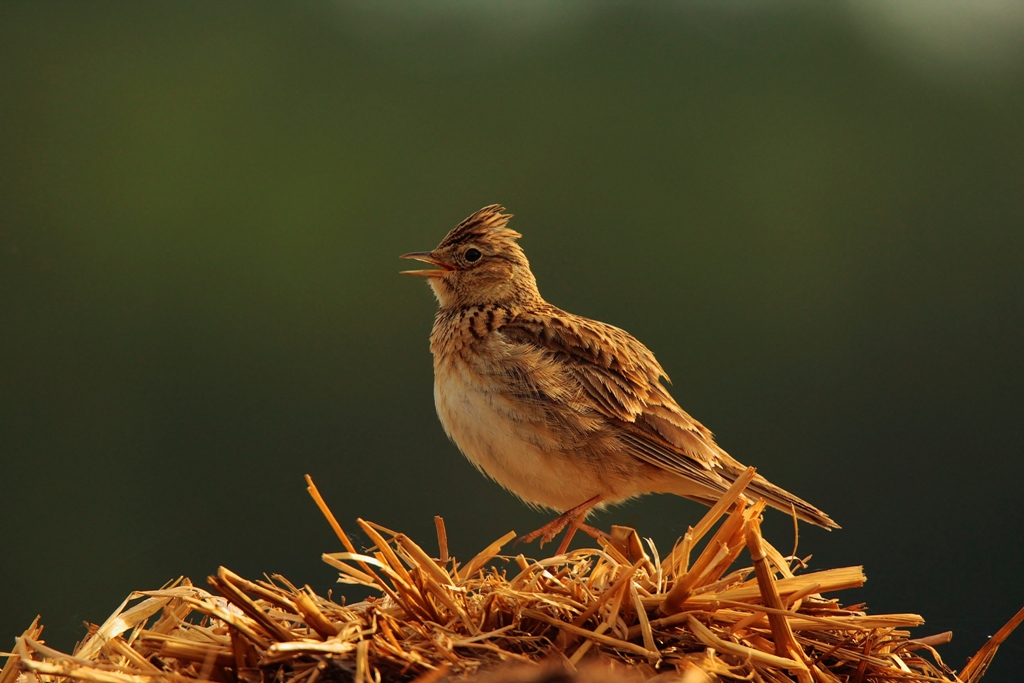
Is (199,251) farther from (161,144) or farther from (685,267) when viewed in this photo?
(685,267)

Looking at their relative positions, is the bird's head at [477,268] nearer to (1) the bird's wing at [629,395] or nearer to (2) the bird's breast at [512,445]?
(1) the bird's wing at [629,395]

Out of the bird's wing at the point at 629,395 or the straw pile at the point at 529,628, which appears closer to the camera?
the straw pile at the point at 529,628

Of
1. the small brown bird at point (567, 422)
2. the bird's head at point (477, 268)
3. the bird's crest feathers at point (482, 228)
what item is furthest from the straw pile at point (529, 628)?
the bird's crest feathers at point (482, 228)

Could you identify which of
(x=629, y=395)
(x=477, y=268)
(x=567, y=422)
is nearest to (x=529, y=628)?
(x=567, y=422)

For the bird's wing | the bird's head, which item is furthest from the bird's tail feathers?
the bird's head

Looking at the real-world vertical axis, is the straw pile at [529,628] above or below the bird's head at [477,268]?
below

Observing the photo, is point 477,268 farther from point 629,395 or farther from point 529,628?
point 529,628

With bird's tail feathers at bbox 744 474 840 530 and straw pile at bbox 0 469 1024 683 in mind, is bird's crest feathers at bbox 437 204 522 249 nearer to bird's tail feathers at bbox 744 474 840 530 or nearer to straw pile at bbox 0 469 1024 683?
bird's tail feathers at bbox 744 474 840 530

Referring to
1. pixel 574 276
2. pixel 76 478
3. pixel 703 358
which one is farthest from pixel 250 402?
pixel 703 358
